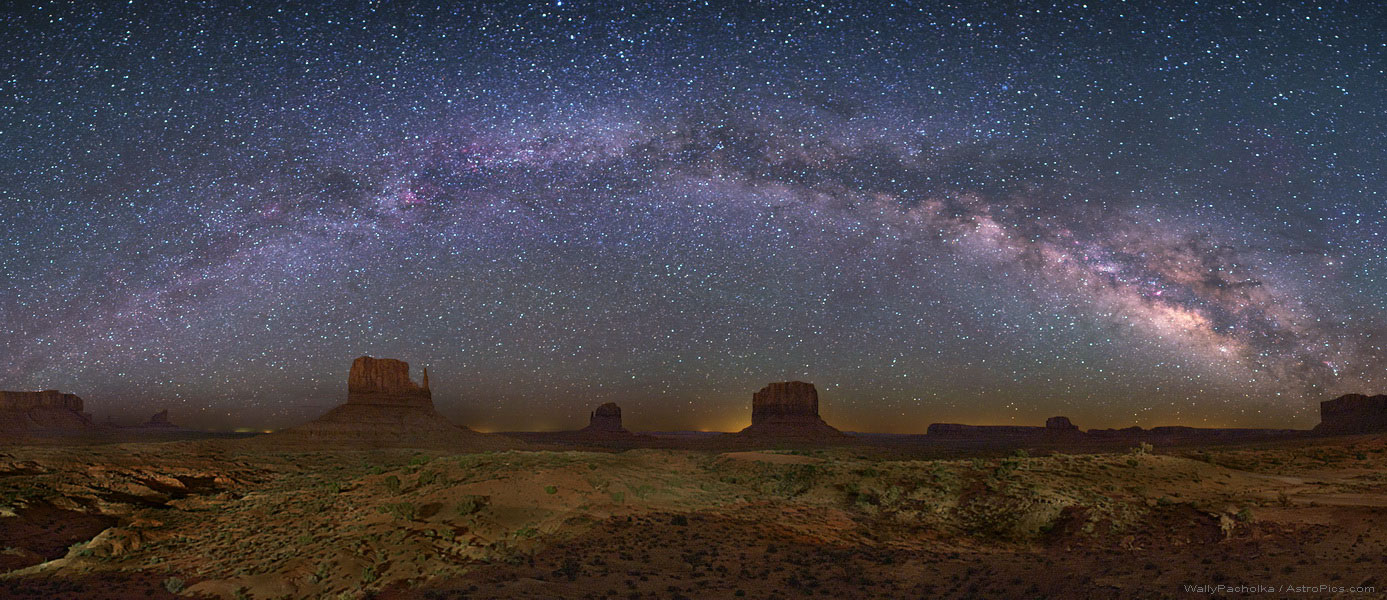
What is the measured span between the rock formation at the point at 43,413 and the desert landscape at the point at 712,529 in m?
151

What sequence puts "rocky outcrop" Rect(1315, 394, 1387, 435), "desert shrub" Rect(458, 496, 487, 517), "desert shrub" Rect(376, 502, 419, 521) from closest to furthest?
"desert shrub" Rect(458, 496, 487, 517) → "desert shrub" Rect(376, 502, 419, 521) → "rocky outcrop" Rect(1315, 394, 1387, 435)

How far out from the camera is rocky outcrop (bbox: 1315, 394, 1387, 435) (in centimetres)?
11084

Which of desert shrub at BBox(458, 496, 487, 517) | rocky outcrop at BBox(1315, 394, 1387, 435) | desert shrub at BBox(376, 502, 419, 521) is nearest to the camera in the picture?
desert shrub at BBox(458, 496, 487, 517)

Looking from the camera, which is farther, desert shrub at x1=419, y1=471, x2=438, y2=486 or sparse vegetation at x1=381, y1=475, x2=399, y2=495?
desert shrub at x1=419, y1=471, x2=438, y2=486

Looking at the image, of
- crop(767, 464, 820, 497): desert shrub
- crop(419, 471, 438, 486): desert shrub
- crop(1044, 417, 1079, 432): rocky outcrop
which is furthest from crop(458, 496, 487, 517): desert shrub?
crop(1044, 417, 1079, 432): rocky outcrop

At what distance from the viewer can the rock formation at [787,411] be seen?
143 m

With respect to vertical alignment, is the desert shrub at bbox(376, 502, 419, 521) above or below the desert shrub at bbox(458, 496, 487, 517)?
below

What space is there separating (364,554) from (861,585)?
41.2 ft

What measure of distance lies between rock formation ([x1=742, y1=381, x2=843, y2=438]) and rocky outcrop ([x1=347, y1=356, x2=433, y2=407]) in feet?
221

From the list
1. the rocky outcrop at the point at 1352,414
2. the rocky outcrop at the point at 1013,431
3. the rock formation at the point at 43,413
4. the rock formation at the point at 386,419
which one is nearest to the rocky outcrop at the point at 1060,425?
the rocky outcrop at the point at 1013,431

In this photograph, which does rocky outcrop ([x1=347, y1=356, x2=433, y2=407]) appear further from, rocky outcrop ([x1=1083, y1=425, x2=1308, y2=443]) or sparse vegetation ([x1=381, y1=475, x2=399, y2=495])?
rocky outcrop ([x1=1083, y1=425, x2=1308, y2=443])

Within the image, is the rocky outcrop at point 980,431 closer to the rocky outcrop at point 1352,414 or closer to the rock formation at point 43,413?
the rocky outcrop at point 1352,414

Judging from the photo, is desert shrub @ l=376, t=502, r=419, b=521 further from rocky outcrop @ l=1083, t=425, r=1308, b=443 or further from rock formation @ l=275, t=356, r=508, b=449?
rocky outcrop @ l=1083, t=425, r=1308, b=443

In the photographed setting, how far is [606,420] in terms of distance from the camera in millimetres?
163750
